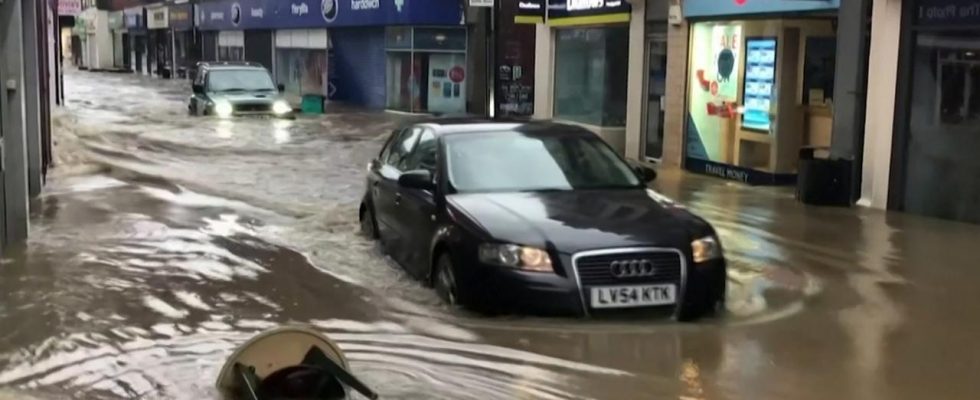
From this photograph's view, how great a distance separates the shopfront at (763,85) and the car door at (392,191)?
702 centimetres

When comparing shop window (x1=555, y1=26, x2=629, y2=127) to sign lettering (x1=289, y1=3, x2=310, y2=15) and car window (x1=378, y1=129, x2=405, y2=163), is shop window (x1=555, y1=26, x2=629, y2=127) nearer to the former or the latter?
car window (x1=378, y1=129, x2=405, y2=163)

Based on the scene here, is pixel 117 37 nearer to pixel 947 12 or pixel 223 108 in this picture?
pixel 223 108

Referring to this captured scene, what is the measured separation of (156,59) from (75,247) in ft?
207

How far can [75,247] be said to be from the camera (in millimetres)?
10891

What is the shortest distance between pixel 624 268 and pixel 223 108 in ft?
73.1

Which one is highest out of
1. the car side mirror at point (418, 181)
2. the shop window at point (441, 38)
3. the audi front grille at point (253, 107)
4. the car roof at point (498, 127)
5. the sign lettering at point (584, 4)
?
the sign lettering at point (584, 4)

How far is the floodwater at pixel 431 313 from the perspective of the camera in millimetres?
6543

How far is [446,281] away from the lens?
8.26m

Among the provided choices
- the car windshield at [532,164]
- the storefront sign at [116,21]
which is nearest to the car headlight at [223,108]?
the car windshield at [532,164]

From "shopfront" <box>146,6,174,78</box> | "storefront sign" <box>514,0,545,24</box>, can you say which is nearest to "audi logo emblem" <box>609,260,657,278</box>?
"storefront sign" <box>514,0,545,24</box>

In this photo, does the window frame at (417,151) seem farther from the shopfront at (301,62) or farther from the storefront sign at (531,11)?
the shopfront at (301,62)

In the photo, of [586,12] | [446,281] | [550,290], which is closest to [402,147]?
[446,281]

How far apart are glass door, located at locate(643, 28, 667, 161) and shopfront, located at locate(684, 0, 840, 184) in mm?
1330

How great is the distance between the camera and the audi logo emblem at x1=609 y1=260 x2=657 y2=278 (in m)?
7.52
